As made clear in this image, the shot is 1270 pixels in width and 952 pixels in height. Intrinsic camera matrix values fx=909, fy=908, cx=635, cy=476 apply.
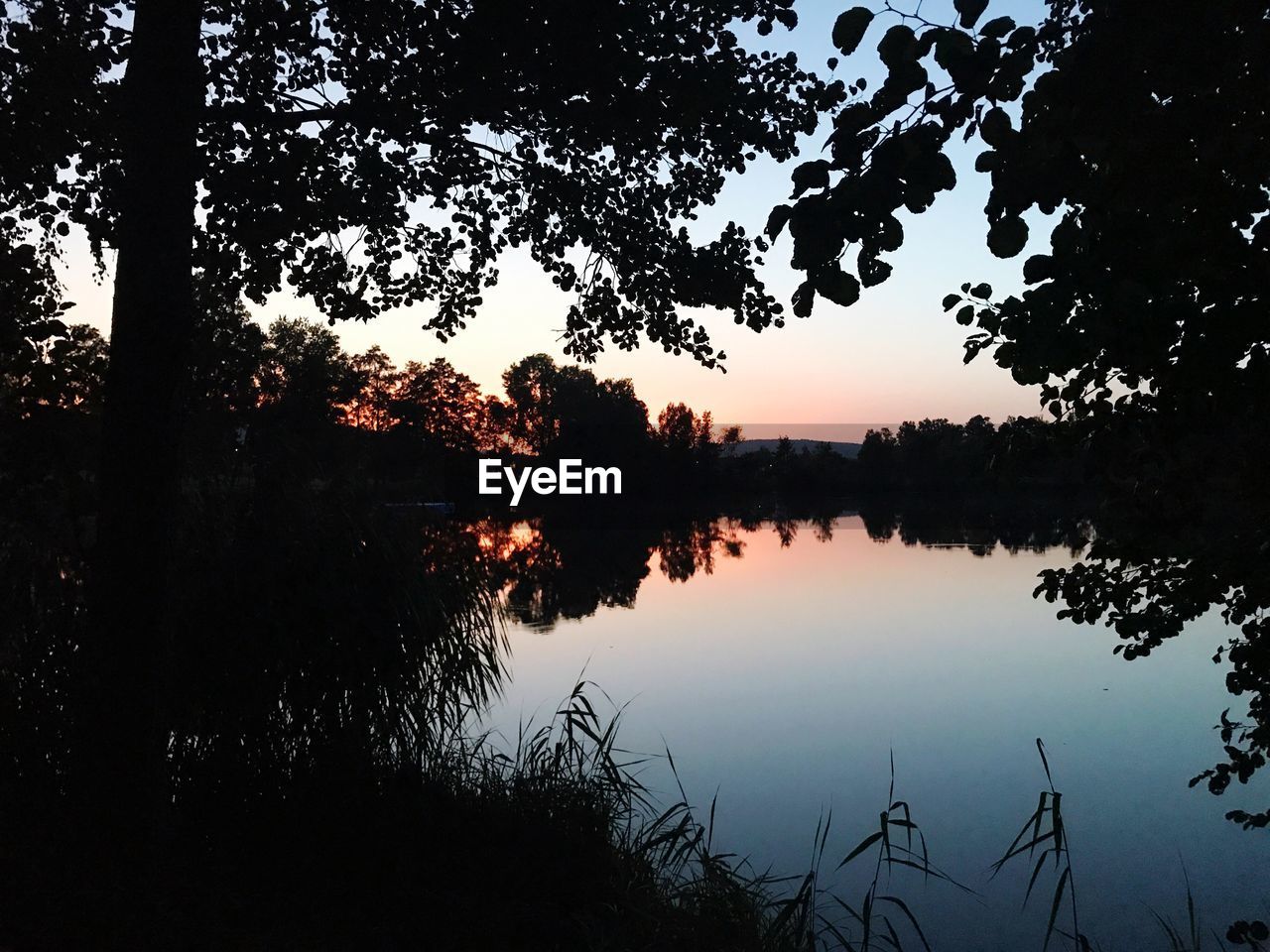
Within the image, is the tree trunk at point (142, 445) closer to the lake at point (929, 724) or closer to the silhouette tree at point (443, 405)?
the lake at point (929, 724)

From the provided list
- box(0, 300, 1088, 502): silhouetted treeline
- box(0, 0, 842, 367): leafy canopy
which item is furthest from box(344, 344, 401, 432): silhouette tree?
box(0, 0, 842, 367): leafy canopy

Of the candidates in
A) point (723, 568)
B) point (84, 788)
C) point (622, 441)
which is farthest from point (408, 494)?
point (622, 441)

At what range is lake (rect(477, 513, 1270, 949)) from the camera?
7.47 m

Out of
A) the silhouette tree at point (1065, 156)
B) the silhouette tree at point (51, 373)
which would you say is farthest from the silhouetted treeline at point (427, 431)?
the silhouette tree at point (1065, 156)

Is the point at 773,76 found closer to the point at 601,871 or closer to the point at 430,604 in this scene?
the point at 430,604

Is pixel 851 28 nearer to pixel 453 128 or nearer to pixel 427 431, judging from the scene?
pixel 453 128

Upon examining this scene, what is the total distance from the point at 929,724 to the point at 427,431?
67.1m

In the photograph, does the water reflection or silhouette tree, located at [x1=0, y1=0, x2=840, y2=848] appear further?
the water reflection

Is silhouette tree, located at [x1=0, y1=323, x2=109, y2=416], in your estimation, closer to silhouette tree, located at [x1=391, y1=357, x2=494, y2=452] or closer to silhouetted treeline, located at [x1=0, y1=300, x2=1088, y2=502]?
silhouetted treeline, located at [x1=0, y1=300, x2=1088, y2=502]

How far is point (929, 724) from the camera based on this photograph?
1250 cm

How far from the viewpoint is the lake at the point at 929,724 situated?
7.47 m

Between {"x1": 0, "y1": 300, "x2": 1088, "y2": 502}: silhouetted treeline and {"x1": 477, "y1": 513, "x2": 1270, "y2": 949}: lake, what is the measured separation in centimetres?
306

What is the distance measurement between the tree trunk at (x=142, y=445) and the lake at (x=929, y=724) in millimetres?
5009

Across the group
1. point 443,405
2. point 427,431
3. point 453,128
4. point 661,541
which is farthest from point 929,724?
point 443,405
